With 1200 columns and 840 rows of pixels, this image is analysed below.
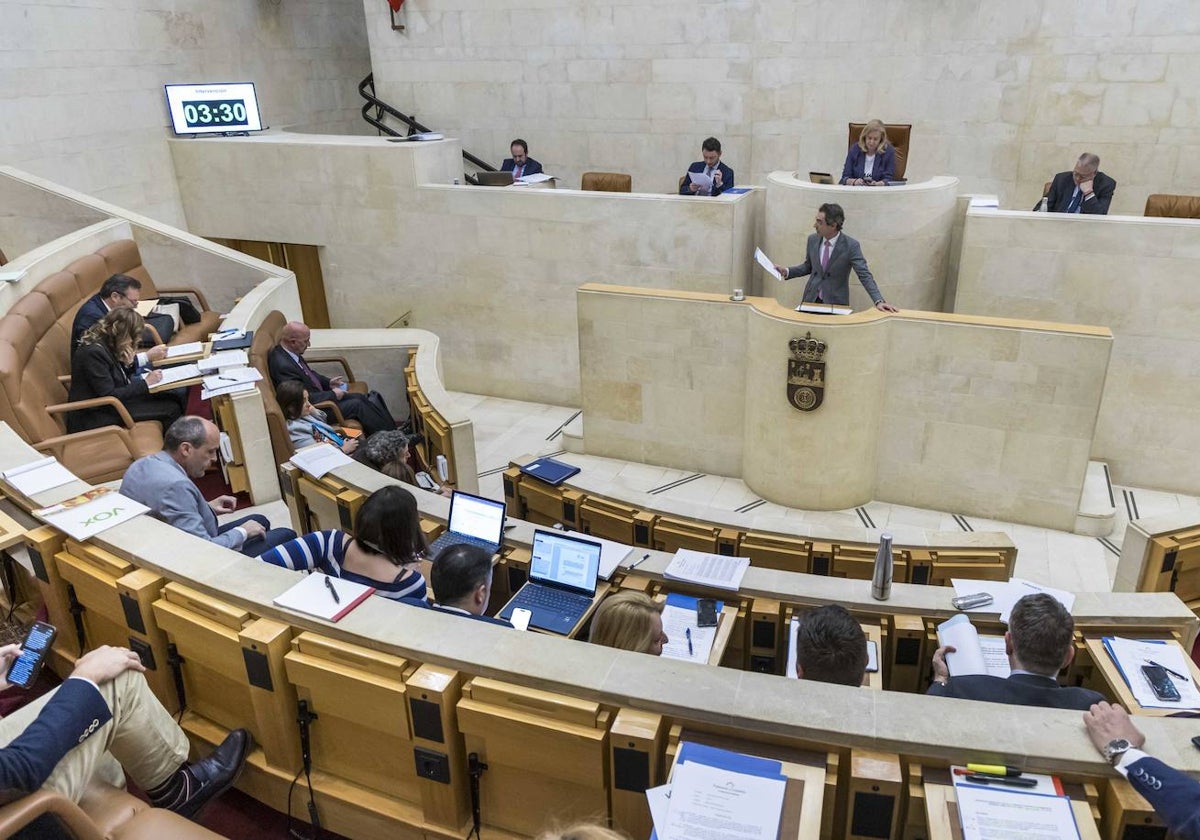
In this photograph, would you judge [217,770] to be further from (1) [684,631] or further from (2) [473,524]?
(1) [684,631]

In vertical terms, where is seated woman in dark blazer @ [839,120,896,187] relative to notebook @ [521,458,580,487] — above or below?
above

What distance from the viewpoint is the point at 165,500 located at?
152 inches

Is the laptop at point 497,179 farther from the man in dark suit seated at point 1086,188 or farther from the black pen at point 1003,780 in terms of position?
the black pen at point 1003,780

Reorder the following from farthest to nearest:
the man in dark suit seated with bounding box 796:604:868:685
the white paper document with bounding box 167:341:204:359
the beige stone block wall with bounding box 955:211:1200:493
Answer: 1. the beige stone block wall with bounding box 955:211:1200:493
2. the white paper document with bounding box 167:341:204:359
3. the man in dark suit seated with bounding box 796:604:868:685

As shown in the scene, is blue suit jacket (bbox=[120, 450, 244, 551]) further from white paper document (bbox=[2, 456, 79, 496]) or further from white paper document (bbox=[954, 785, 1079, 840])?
white paper document (bbox=[954, 785, 1079, 840])

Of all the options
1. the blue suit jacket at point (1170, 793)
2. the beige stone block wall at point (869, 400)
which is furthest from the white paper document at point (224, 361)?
the blue suit jacket at point (1170, 793)

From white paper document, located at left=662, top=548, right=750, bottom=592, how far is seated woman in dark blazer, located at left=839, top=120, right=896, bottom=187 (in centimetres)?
524

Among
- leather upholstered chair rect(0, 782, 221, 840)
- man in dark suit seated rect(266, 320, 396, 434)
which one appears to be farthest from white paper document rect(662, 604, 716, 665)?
man in dark suit seated rect(266, 320, 396, 434)

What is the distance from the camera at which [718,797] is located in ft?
6.97

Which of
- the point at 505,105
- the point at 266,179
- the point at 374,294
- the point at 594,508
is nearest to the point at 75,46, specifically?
the point at 266,179

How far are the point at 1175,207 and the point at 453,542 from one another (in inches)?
275

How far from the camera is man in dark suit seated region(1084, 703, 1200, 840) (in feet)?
6.29

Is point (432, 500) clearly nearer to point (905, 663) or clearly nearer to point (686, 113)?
point (905, 663)

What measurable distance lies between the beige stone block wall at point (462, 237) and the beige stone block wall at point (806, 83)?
68.9 inches
